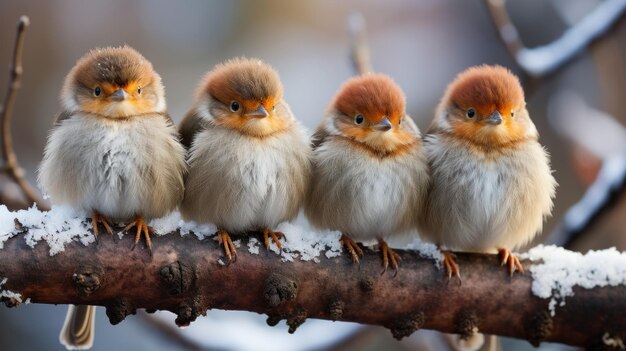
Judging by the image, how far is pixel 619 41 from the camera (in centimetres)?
683

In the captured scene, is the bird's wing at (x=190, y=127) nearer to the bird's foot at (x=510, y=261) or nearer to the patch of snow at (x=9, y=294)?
the patch of snow at (x=9, y=294)

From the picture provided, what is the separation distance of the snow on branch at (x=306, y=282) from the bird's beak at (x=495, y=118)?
2.23ft

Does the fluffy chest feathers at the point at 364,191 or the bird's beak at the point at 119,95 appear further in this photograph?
the fluffy chest feathers at the point at 364,191

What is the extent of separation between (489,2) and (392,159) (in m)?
1.21

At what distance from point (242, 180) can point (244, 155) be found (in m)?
0.13

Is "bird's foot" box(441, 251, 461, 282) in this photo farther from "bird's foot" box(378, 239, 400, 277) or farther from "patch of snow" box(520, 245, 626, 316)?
"patch of snow" box(520, 245, 626, 316)

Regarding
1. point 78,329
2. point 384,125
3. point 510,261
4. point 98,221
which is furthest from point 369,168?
point 78,329

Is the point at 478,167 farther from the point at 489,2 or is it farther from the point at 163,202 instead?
the point at 163,202

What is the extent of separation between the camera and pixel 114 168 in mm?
3887

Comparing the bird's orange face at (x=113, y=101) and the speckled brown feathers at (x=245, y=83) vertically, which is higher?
the speckled brown feathers at (x=245, y=83)

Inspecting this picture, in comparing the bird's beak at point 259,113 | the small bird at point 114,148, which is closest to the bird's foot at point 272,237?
the small bird at point 114,148

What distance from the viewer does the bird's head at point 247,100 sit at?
4.20 m

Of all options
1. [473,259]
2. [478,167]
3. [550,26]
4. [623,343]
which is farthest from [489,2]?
[550,26]

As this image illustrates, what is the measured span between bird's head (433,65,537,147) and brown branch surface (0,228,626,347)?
64cm
